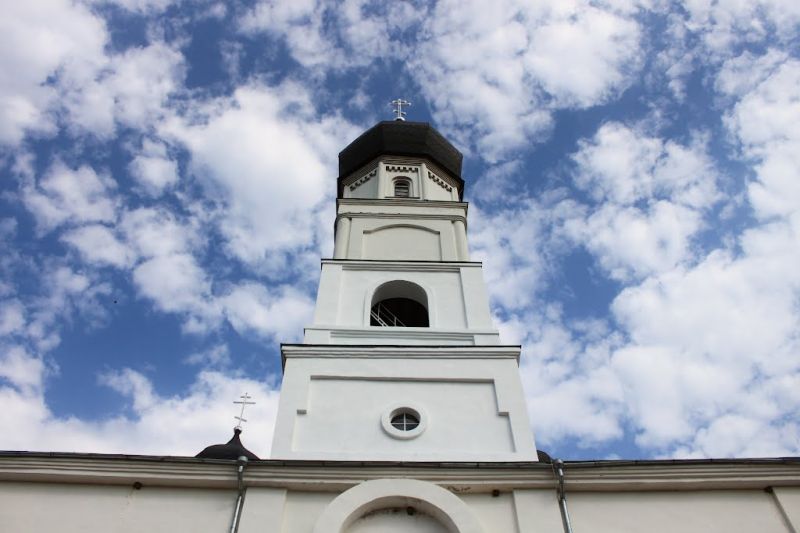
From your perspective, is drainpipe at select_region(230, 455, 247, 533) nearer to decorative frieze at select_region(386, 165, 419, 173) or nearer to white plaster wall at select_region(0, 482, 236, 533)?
white plaster wall at select_region(0, 482, 236, 533)

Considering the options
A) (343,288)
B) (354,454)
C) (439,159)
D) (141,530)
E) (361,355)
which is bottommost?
(141,530)

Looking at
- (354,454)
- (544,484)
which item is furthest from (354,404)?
(544,484)

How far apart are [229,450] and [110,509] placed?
7.85 m

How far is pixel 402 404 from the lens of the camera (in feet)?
38.2

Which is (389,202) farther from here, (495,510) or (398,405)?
(495,510)

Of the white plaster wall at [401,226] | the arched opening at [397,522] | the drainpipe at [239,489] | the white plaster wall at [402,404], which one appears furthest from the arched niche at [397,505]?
the white plaster wall at [401,226]

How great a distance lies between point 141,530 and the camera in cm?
945

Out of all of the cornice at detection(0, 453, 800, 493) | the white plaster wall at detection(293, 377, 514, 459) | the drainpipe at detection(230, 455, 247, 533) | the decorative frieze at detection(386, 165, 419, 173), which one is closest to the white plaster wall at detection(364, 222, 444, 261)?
the decorative frieze at detection(386, 165, 419, 173)

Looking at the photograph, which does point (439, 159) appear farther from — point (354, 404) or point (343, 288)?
point (354, 404)

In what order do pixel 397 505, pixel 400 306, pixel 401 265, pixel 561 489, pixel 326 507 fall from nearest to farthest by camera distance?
pixel 326 507 → pixel 397 505 → pixel 561 489 → pixel 401 265 → pixel 400 306

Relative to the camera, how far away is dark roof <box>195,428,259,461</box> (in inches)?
675

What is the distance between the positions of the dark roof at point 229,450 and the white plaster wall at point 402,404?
595 cm

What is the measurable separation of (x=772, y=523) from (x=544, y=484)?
3045mm

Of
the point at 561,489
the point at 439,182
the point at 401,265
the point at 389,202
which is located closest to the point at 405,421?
the point at 561,489
